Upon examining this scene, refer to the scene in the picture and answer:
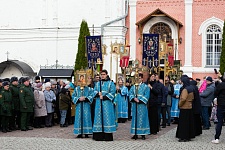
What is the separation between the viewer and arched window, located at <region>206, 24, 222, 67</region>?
26031 millimetres

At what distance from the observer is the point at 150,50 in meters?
19.4

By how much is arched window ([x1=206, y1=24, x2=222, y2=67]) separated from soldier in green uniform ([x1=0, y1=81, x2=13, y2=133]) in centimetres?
1440


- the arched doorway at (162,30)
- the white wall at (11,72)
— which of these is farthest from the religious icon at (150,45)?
the white wall at (11,72)

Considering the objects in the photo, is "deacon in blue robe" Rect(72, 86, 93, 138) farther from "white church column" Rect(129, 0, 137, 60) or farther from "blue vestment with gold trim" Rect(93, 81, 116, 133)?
"white church column" Rect(129, 0, 137, 60)

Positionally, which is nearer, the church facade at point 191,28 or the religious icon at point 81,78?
the religious icon at point 81,78

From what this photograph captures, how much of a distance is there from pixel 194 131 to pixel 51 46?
54.4ft

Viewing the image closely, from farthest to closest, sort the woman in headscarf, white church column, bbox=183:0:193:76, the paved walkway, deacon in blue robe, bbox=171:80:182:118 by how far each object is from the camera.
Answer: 1. white church column, bbox=183:0:193:76
2. deacon in blue robe, bbox=171:80:182:118
3. the woman in headscarf
4. the paved walkway

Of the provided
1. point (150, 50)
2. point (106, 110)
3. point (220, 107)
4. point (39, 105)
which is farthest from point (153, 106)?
point (150, 50)

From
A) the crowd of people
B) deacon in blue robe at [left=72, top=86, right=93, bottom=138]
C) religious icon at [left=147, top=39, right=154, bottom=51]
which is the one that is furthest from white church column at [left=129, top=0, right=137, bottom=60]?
deacon in blue robe at [left=72, top=86, right=93, bottom=138]

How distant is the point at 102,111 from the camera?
41.2 ft

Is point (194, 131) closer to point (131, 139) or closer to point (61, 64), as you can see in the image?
point (131, 139)

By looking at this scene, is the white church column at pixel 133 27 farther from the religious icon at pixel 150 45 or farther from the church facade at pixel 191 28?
the religious icon at pixel 150 45

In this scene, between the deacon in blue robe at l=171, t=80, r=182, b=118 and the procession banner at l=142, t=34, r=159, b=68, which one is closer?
the deacon in blue robe at l=171, t=80, r=182, b=118

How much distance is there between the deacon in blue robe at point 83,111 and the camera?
1305 cm
